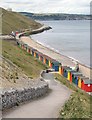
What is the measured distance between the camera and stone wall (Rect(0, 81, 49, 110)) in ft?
53.2

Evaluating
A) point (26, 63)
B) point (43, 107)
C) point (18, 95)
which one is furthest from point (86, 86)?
point (18, 95)

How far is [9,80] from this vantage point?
20.5 m

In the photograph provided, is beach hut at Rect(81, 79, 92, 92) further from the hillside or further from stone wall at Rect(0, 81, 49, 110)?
the hillside

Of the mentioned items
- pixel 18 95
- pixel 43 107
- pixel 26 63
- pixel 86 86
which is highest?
pixel 18 95

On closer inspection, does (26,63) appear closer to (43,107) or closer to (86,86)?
(86,86)

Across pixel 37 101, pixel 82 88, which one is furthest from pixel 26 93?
pixel 82 88

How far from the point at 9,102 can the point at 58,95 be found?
4947 millimetres

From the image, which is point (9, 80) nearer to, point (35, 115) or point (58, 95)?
point (58, 95)

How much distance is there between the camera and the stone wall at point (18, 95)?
1620 cm

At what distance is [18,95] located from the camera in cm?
1750

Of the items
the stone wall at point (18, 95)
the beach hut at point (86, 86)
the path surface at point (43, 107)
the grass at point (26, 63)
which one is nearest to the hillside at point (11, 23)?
the grass at point (26, 63)

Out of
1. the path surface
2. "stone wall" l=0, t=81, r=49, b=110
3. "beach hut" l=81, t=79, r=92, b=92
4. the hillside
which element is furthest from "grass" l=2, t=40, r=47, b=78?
the hillside

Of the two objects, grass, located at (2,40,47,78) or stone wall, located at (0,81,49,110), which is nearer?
stone wall, located at (0,81,49,110)

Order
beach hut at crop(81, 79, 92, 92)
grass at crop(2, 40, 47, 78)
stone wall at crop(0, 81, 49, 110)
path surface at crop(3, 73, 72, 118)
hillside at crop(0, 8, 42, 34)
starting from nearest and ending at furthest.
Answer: path surface at crop(3, 73, 72, 118)
stone wall at crop(0, 81, 49, 110)
beach hut at crop(81, 79, 92, 92)
grass at crop(2, 40, 47, 78)
hillside at crop(0, 8, 42, 34)
